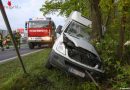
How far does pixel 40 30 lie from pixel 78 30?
826 inches

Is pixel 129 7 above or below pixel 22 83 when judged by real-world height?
above

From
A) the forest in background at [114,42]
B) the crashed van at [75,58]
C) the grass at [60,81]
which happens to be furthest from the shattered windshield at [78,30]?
the grass at [60,81]

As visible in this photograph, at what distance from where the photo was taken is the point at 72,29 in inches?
522

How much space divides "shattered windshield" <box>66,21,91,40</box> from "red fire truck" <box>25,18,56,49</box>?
20004 millimetres

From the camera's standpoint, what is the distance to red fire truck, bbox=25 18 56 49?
3388cm

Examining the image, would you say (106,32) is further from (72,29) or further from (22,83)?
(22,83)

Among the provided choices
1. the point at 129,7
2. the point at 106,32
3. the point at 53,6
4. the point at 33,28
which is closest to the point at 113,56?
the point at 129,7

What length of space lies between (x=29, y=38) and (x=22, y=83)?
2482cm

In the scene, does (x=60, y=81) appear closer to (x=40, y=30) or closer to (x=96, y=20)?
(x=96, y=20)

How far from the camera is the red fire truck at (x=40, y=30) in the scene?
3388 centimetres

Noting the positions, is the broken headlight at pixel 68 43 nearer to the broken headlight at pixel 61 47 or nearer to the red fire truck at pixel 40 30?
the broken headlight at pixel 61 47

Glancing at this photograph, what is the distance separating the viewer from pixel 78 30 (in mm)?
13398

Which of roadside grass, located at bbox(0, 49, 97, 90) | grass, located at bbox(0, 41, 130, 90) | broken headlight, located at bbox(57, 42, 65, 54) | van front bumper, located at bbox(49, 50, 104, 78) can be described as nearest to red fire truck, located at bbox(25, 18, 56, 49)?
grass, located at bbox(0, 41, 130, 90)

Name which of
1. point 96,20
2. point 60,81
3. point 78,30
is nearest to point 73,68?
point 60,81
